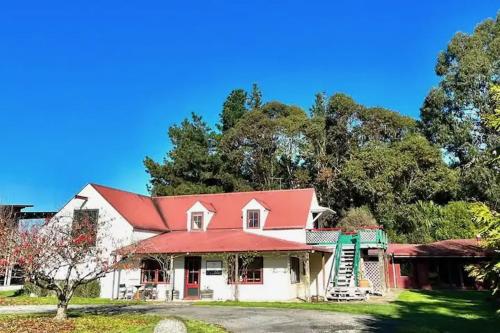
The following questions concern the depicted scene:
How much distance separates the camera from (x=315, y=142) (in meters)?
45.8

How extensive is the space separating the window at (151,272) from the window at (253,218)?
236 inches

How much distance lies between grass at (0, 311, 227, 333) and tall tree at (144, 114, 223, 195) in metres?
29.7

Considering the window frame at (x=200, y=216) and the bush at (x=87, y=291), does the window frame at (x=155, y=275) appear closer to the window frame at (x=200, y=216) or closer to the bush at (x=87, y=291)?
the bush at (x=87, y=291)

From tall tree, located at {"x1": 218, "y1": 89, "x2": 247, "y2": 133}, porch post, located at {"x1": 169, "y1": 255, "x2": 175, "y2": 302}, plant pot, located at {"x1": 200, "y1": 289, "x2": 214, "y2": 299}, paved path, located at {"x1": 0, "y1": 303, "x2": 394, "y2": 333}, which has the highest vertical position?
tall tree, located at {"x1": 218, "y1": 89, "x2": 247, "y2": 133}

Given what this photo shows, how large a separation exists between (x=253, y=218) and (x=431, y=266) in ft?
47.5

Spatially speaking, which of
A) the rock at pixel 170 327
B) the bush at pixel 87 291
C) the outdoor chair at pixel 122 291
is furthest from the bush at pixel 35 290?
the rock at pixel 170 327

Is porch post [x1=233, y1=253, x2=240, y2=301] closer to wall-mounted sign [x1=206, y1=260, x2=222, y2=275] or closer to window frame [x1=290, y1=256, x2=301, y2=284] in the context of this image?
wall-mounted sign [x1=206, y1=260, x2=222, y2=275]

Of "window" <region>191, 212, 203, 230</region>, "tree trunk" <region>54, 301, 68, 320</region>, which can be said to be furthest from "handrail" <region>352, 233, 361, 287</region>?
"tree trunk" <region>54, 301, 68, 320</region>

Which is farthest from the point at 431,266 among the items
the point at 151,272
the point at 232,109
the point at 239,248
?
the point at 232,109

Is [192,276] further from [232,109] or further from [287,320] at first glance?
[232,109]

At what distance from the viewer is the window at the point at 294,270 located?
24.6 meters

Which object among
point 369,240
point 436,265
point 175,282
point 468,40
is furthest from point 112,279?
point 468,40

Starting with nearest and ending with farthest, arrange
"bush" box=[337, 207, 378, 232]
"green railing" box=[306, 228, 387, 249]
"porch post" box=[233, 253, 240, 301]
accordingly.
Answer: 1. "porch post" box=[233, 253, 240, 301]
2. "green railing" box=[306, 228, 387, 249]
3. "bush" box=[337, 207, 378, 232]

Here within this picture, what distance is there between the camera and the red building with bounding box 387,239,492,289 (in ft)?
102
